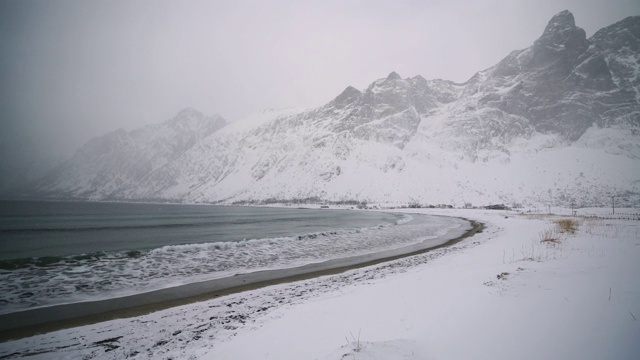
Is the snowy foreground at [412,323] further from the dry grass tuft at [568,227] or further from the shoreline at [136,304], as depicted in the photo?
the dry grass tuft at [568,227]

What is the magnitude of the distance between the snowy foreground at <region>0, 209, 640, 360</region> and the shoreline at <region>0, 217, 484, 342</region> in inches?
34.7

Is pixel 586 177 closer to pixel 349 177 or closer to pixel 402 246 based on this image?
pixel 349 177

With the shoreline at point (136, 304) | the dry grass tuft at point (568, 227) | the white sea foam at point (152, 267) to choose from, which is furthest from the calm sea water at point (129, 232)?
the dry grass tuft at point (568, 227)

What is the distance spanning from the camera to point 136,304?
11.1m

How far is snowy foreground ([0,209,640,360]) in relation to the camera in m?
4.90

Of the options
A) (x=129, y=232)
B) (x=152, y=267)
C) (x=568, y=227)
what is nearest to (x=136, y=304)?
(x=152, y=267)

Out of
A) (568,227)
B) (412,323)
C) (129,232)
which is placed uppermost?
(412,323)

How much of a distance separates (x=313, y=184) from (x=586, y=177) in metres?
143

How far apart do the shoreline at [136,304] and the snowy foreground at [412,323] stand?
88 centimetres

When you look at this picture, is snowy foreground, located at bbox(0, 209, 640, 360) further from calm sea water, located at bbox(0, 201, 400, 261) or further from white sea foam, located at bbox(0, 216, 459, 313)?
calm sea water, located at bbox(0, 201, 400, 261)

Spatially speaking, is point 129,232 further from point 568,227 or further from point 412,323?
point 568,227

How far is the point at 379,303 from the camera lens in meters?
8.47

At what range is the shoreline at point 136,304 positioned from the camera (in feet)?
29.9

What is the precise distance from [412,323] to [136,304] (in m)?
10.8
